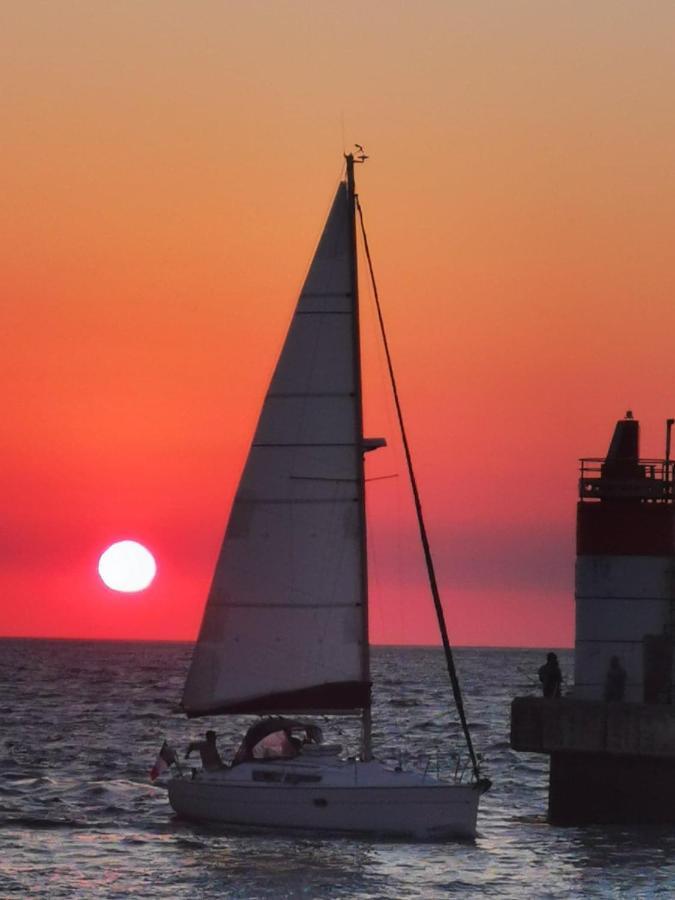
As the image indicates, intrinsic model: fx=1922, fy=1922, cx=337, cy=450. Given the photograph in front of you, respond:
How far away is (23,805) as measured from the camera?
148ft

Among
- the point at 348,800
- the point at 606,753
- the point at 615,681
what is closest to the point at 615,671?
the point at 615,681

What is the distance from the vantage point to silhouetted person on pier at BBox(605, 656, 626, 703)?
39844 mm

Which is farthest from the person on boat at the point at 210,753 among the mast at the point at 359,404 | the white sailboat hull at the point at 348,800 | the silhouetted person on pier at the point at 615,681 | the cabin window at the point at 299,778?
the silhouetted person on pier at the point at 615,681

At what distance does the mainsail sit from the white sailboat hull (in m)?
1.67

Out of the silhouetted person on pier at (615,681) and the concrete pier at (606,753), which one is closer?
the concrete pier at (606,753)

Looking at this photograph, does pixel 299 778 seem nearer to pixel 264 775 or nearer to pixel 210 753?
pixel 264 775

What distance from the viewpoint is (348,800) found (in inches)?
1455

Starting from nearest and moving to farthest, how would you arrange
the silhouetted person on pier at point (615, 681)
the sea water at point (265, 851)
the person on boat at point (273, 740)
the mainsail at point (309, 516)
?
the sea water at point (265, 851) < the person on boat at point (273, 740) < the mainsail at point (309, 516) < the silhouetted person on pier at point (615, 681)

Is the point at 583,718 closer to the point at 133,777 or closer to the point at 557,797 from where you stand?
the point at 557,797

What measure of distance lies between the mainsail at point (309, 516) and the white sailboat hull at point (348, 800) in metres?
1.67

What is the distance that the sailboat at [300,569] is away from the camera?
3834 cm

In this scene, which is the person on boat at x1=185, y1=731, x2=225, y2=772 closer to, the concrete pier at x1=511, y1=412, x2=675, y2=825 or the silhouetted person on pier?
the concrete pier at x1=511, y1=412, x2=675, y2=825

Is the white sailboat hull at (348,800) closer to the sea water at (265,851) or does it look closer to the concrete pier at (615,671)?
the sea water at (265,851)

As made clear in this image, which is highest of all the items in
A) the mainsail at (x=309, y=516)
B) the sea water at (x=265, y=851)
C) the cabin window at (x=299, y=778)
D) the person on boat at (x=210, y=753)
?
the mainsail at (x=309, y=516)
